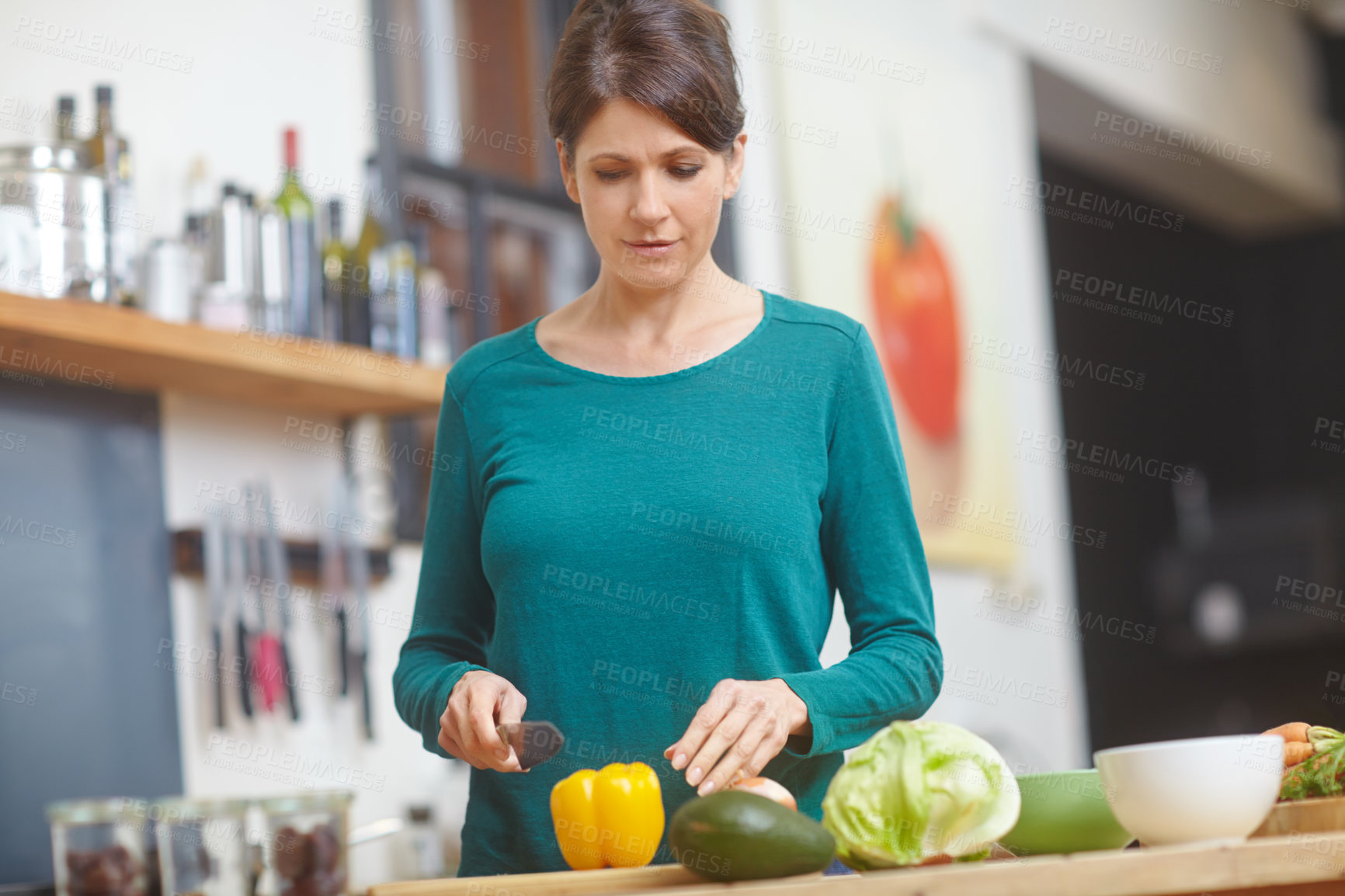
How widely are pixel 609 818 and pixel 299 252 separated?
4.82ft

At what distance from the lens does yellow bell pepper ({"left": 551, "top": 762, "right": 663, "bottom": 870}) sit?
1.10 meters

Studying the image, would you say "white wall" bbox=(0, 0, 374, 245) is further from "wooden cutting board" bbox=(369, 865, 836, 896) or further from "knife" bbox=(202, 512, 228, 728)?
"wooden cutting board" bbox=(369, 865, 836, 896)

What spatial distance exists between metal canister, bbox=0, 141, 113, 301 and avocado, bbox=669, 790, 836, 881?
4.67 feet

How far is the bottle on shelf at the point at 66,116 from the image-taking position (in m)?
2.08

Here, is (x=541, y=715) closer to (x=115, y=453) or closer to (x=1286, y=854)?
(x=1286, y=854)

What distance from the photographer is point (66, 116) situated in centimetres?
209

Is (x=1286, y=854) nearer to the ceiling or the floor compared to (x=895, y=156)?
nearer to the floor

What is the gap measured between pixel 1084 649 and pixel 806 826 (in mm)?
4771

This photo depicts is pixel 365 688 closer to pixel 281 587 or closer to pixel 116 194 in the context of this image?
pixel 281 587

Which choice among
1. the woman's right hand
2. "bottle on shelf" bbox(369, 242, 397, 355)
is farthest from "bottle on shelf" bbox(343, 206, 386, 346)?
the woman's right hand

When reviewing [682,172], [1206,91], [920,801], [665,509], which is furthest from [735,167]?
[1206,91]

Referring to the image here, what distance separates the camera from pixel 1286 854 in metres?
0.83

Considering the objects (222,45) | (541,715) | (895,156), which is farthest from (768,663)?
(895,156)

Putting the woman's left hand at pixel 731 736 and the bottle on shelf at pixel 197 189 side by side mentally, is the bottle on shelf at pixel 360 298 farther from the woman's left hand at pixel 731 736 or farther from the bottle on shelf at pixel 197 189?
the woman's left hand at pixel 731 736
